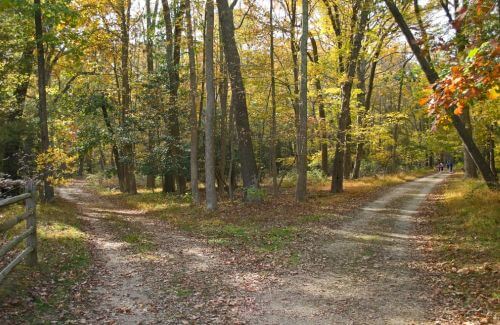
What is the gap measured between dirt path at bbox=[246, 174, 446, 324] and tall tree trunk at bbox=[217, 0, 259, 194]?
6.78 m

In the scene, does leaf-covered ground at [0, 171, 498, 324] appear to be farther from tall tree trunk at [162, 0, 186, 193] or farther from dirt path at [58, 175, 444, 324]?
tall tree trunk at [162, 0, 186, 193]

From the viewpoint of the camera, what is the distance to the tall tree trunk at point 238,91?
17016 millimetres

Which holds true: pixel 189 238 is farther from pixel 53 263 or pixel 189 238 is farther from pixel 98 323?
pixel 98 323

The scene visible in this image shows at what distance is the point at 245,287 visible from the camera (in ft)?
24.5

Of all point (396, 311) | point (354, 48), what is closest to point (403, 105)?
point (354, 48)

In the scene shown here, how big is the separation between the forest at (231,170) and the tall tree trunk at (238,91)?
0.06 metres

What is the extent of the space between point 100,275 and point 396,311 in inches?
215

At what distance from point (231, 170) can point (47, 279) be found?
42.5ft

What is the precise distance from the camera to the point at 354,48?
19.7 metres

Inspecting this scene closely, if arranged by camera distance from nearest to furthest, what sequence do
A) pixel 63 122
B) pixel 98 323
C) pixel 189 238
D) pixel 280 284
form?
pixel 98 323
pixel 280 284
pixel 189 238
pixel 63 122

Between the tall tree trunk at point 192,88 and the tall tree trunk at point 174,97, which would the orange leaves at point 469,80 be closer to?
the tall tree trunk at point 192,88

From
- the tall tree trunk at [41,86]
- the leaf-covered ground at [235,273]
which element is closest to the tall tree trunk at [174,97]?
the tall tree trunk at [41,86]

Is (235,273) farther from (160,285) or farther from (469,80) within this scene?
(469,80)

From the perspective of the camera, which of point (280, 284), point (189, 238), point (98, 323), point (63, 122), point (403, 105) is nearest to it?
point (98, 323)
